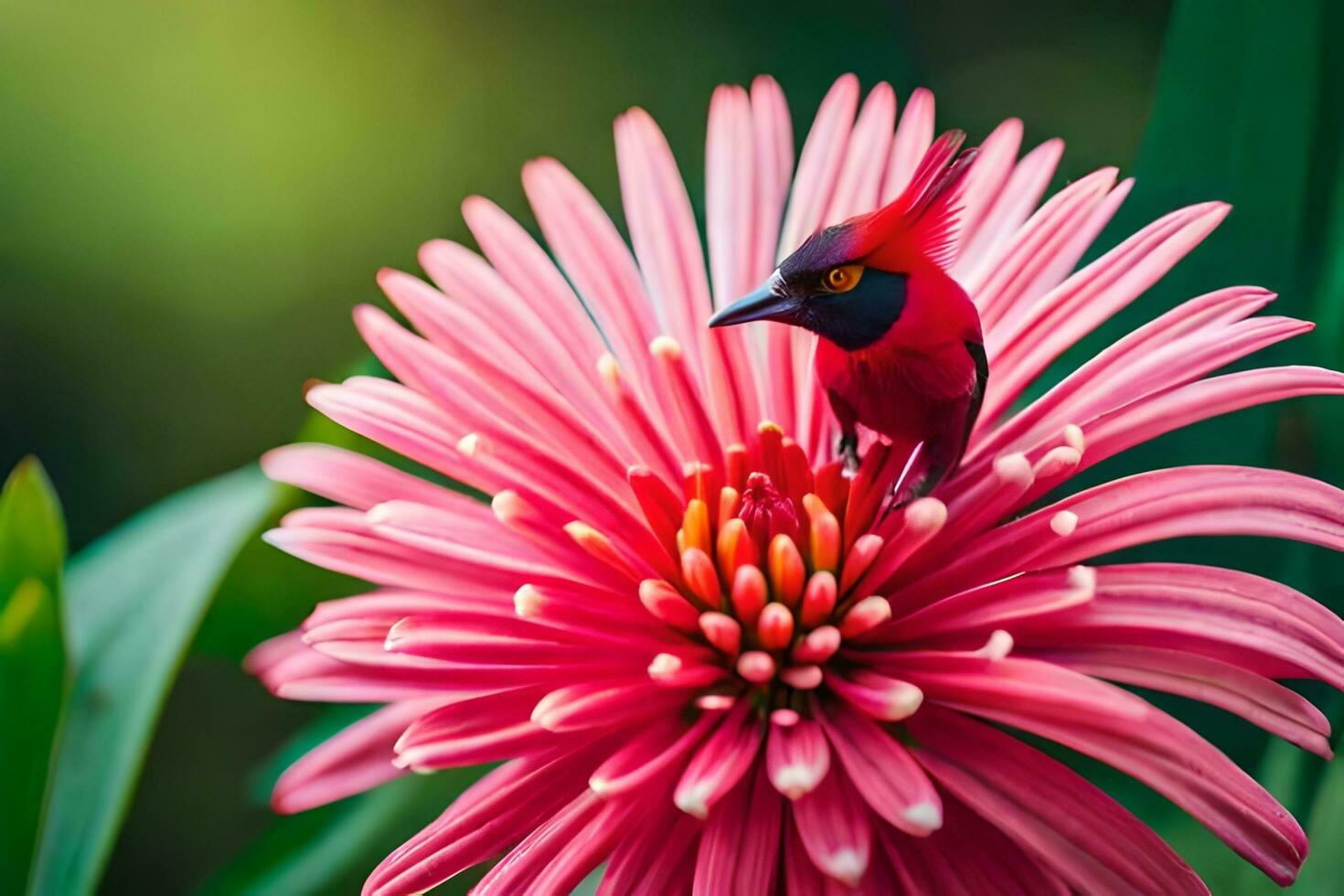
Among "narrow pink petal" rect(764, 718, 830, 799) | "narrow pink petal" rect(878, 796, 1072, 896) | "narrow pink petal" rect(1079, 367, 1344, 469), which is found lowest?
"narrow pink petal" rect(878, 796, 1072, 896)

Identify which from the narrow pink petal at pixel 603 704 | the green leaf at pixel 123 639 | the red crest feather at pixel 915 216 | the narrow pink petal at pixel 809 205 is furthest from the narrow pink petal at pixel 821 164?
the green leaf at pixel 123 639

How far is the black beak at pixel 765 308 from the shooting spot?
1.07ft

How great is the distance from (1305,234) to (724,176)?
258 millimetres

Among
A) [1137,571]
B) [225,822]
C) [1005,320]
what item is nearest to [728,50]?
[1005,320]

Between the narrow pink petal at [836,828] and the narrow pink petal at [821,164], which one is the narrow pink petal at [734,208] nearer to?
the narrow pink petal at [821,164]

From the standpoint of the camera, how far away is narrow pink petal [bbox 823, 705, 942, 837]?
0.87ft

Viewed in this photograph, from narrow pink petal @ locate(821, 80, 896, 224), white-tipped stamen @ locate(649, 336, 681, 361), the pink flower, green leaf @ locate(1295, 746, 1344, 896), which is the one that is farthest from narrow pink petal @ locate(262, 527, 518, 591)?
green leaf @ locate(1295, 746, 1344, 896)

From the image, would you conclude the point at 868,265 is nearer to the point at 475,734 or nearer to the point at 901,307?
the point at 901,307

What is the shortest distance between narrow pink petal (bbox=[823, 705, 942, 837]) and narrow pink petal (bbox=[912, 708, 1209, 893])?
0.06 feet

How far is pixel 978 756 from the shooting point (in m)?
0.31

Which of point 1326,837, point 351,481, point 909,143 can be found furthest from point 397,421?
point 1326,837

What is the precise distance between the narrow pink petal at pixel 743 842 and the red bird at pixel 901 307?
130 millimetres

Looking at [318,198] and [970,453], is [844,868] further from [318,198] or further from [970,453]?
[318,198]

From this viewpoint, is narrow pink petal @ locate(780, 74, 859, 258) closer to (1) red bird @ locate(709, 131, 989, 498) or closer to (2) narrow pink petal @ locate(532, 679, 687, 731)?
(1) red bird @ locate(709, 131, 989, 498)
